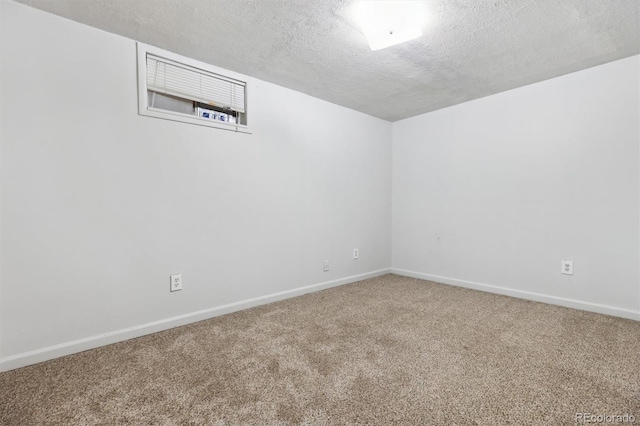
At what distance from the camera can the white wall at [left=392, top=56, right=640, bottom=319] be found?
2441 millimetres

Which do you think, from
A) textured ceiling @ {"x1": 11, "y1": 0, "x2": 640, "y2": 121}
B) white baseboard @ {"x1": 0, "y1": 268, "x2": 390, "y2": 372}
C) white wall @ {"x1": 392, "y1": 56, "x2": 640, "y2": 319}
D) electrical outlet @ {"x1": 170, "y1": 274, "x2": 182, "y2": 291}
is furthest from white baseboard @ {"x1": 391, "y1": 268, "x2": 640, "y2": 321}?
electrical outlet @ {"x1": 170, "y1": 274, "x2": 182, "y2": 291}

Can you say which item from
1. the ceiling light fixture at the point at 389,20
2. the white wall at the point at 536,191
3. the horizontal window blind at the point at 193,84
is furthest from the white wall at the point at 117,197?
the white wall at the point at 536,191

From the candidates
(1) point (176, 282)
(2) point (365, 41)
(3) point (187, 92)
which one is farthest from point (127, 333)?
(2) point (365, 41)

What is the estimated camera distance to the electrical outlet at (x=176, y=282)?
2.28 metres

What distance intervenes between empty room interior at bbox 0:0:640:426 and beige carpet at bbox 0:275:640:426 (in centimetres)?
1

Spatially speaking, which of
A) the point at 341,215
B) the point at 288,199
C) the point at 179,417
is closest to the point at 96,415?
the point at 179,417

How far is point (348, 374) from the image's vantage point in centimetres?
163

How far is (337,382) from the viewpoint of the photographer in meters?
1.55

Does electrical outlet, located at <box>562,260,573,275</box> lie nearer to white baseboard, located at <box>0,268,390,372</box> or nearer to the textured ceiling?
the textured ceiling

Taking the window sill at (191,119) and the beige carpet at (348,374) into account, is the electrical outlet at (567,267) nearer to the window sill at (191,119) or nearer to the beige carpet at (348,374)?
the beige carpet at (348,374)

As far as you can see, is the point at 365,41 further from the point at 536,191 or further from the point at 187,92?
the point at 536,191

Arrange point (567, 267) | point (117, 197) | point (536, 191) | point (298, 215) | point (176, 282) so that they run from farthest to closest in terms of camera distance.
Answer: point (298, 215) < point (536, 191) < point (567, 267) < point (176, 282) < point (117, 197)

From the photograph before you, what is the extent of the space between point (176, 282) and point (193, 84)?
5.18 feet

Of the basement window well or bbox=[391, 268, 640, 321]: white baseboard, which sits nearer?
the basement window well
